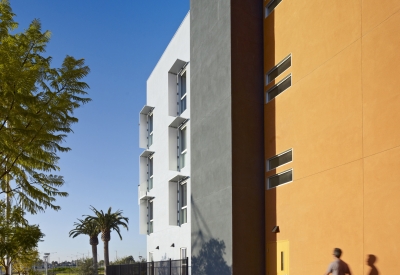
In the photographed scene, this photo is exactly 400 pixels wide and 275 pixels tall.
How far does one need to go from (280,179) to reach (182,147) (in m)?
9.53

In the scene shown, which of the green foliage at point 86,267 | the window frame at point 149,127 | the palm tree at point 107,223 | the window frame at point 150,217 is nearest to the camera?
the window frame at point 150,217

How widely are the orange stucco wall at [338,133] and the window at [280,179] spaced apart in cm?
21

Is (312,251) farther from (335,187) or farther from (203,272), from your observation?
(203,272)

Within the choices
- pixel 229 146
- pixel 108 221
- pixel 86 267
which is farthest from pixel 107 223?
pixel 229 146

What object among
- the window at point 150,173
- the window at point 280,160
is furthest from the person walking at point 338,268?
the window at point 150,173

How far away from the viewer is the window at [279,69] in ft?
56.2

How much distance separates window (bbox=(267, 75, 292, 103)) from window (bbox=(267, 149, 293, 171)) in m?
2.28

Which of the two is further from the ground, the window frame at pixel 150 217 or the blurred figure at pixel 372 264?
the blurred figure at pixel 372 264

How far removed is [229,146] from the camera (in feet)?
58.0

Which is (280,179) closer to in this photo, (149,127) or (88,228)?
(149,127)

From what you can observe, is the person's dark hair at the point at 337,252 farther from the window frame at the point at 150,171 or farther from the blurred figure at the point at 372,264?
the window frame at the point at 150,171

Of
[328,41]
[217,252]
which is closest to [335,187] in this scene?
[328,41]

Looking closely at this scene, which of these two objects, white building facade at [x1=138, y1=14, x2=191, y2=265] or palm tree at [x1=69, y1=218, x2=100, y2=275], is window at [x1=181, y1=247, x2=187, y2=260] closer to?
white building facade at [x1=138, y1=14, x2=191, y2=265]

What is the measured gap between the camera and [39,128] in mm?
13438
